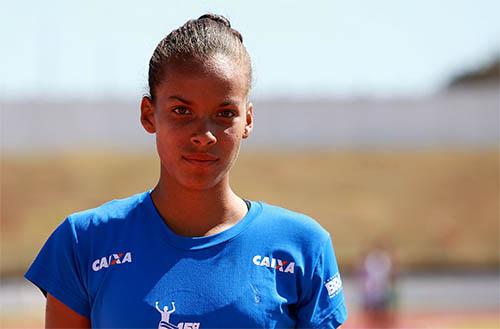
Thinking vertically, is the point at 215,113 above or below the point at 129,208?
above

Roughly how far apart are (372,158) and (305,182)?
336cm

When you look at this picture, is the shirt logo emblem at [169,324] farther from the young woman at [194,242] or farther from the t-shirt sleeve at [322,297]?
the t-shirt sleeve at [322,297]

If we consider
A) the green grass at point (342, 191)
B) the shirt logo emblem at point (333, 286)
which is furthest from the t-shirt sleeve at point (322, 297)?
the green grass at point (342, 191)

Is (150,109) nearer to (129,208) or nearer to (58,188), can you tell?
(129,208)

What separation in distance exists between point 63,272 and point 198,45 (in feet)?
2.39

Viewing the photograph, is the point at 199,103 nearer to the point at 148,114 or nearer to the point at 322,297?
the point at 148,114

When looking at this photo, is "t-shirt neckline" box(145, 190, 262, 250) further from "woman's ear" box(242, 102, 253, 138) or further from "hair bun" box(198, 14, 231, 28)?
"hair bun" box(198, 14, 231, 28)

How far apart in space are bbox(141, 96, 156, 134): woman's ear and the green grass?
31.7 m

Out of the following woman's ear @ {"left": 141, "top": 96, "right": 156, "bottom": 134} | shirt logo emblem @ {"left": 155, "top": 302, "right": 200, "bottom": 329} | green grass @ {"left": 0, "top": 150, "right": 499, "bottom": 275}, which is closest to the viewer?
shirt logo emblem @ {"left": 155, "top": 302, "right": 200, "bottom": 329}

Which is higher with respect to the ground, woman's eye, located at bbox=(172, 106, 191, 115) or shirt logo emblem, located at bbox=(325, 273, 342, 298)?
woman's eye, located at bbox=(172, 106, 191, 115)

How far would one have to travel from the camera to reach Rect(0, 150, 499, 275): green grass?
3641 centimetres

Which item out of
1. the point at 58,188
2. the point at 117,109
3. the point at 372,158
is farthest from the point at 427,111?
the point at 58,188

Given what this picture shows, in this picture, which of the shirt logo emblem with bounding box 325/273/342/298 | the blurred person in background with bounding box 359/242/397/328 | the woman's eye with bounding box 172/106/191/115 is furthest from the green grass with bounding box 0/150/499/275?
the woman's eye with bounding box 172/106/191/115

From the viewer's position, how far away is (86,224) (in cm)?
284
